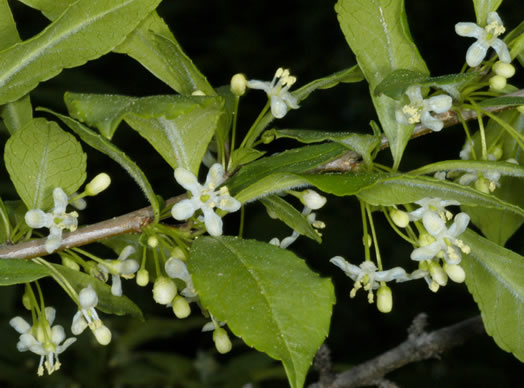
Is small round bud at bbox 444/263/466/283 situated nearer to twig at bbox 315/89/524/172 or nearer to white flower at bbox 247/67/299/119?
twig at bbox 315/89/524/172

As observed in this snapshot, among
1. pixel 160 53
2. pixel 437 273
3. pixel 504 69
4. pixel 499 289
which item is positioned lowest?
pixel 499 289

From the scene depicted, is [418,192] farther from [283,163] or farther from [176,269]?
[176,269]

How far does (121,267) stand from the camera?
1665 mm

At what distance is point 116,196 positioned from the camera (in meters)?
4.75

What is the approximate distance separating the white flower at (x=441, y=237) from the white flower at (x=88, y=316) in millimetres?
704

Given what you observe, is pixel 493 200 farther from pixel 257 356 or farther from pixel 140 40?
pixel 257 356

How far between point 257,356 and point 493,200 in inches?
89.5

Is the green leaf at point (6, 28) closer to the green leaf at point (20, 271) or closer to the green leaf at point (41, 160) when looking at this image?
the green leaf at point (41, 160)

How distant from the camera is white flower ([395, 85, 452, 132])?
1593 mm

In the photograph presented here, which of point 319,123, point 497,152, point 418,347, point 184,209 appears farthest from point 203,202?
point 319,123

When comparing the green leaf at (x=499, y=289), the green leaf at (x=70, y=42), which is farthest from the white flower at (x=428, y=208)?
the green leaf at (x=70, y=42)

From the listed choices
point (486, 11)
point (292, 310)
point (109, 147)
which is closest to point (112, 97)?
point (109, 147)

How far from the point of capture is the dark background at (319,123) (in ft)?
14.2

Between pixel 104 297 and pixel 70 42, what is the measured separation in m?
0.59
